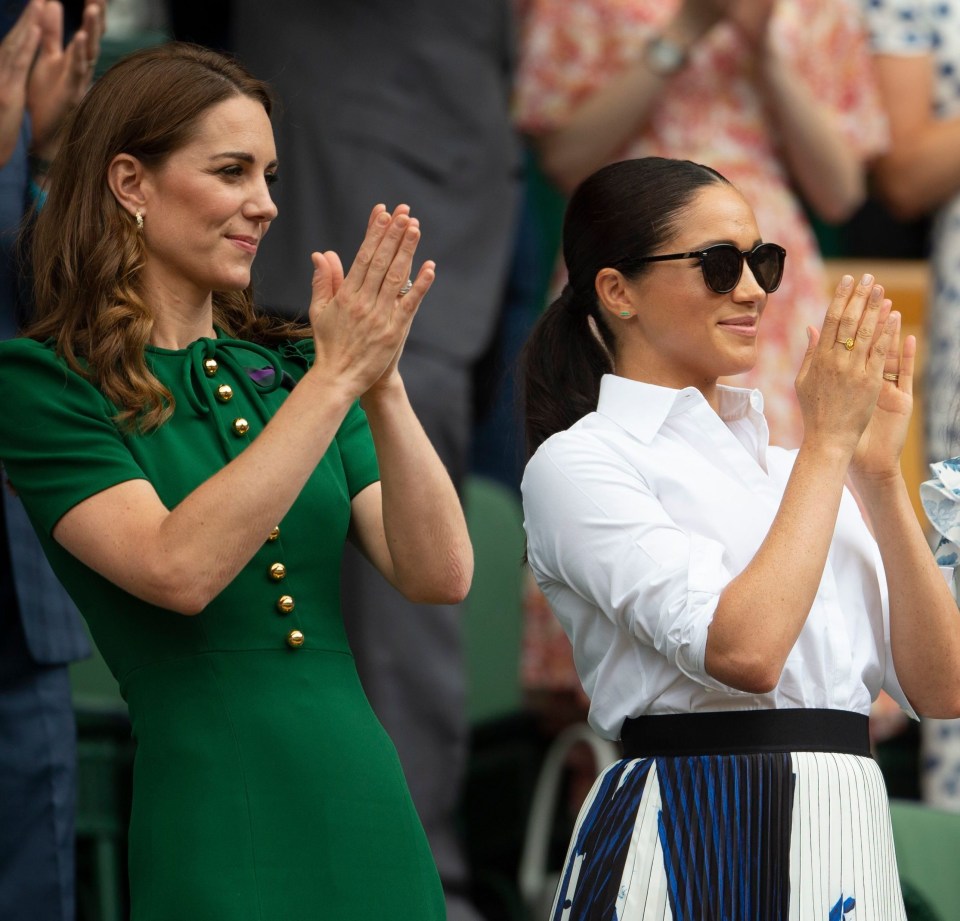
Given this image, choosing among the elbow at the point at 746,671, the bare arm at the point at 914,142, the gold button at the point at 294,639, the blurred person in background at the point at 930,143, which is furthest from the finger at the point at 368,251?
the bare arm at the point at 914,142

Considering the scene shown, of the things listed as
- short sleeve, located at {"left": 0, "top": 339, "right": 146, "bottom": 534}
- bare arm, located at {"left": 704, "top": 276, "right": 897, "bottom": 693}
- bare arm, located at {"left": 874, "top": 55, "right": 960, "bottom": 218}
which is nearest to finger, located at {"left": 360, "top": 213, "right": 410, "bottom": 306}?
short sleeve, located at {"left": 0, "top": 339, "right": 146, "bottom": 534}

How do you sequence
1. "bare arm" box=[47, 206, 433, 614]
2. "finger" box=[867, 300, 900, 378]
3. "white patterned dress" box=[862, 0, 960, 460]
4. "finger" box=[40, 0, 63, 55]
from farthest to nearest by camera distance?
"white patterned dress" box=[862, 0, 960, 460], "finger" box=[40, 0, 63, 55], "finger" box=[867, 300, 900, 378], "bare arm" box=[47, 206, 433, 614]

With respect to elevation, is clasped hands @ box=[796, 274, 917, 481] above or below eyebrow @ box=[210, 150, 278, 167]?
below

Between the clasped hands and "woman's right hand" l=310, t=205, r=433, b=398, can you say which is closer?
"woman's right hand" l=310, t=205, r=433, b=398

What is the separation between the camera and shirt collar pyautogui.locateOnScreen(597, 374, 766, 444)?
2.69 meters

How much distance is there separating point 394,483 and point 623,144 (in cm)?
241

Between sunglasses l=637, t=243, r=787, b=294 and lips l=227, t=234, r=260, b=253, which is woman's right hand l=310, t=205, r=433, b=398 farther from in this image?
sunglasses l=637, t=243, r=787, b=294

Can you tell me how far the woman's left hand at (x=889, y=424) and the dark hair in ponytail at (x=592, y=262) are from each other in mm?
401

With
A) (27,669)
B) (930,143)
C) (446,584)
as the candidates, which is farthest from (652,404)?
(930,143)

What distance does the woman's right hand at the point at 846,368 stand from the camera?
2520 mm

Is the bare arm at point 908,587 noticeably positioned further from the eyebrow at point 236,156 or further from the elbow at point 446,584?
the eyebrow at point 236,156

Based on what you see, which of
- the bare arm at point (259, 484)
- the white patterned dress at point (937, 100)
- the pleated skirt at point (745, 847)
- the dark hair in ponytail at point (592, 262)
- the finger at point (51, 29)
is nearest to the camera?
the bare arm at point (259, 484)

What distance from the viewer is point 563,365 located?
9.65 ft

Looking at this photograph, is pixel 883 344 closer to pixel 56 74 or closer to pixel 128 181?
pixel 128 181
